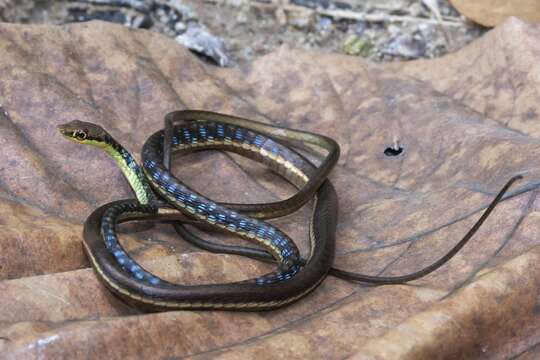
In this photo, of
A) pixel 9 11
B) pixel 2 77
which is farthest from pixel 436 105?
pixel 9 11

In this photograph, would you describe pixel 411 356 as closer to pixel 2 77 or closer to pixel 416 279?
pixel 416 279

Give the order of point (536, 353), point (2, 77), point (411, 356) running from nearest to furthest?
point (411, 356) < point (536, 353) < point (2, 77)

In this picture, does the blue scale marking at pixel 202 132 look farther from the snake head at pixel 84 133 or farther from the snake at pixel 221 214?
the snake head at pixel 84 133

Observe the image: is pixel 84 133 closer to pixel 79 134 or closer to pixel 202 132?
pixel 79 134

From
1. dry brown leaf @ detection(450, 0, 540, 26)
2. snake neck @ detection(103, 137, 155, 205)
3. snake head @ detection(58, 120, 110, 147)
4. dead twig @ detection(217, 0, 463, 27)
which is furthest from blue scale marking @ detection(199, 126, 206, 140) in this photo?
dry brown leaf @ detection(450, 0, 540, 26)

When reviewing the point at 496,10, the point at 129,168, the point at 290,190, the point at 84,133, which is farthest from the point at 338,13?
the point at 84,133

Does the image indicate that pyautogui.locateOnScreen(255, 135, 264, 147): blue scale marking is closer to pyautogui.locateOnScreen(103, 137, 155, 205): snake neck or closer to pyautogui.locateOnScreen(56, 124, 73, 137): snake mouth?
pyautogui.locateOnScreen(103, 137, 155, 205): snake neck
